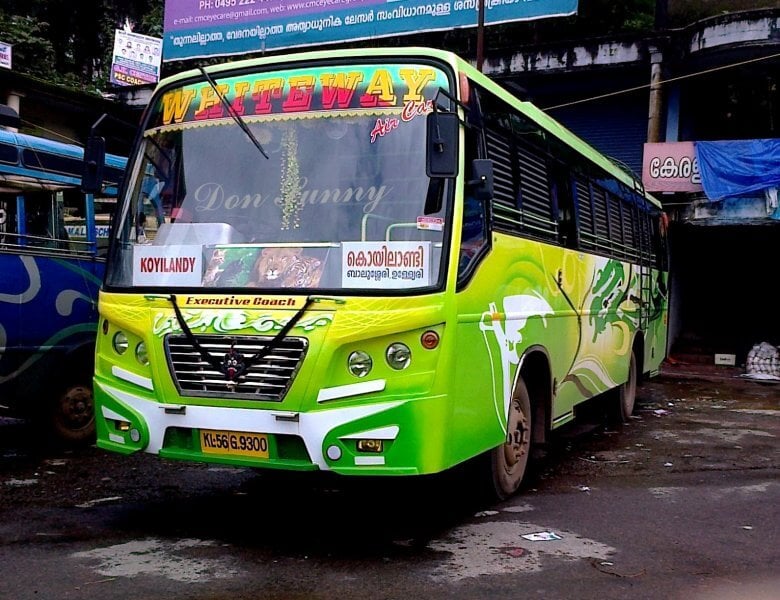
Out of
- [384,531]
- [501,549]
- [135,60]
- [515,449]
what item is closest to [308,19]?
[135,60]

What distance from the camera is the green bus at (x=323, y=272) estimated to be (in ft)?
14.7

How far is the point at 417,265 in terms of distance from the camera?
4.57 metres

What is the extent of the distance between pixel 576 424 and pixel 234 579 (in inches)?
238

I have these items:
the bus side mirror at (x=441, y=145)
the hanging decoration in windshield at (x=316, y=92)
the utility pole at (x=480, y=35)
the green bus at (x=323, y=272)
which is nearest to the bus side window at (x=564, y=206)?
the green bus at (x=323, y=272)

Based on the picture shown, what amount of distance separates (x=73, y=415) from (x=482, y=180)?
15.0 feet

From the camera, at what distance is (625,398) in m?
10.0

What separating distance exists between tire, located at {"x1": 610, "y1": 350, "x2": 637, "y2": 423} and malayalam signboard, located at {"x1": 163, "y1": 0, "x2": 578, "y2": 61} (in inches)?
345

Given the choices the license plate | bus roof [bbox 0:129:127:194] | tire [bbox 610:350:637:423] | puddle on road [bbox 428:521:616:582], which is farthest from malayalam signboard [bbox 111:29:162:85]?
puddle on road [bbox 428:521:616:582]

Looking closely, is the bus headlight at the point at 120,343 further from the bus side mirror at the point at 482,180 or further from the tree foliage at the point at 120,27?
the tree foliage at the point at 120,27

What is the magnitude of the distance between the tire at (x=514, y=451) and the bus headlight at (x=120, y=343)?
2.42 meters

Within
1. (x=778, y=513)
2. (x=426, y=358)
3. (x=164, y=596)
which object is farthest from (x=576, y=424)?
(x=164, y=596)

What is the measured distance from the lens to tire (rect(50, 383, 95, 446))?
732 cm

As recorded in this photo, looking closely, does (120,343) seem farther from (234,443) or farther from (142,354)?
(234,443)

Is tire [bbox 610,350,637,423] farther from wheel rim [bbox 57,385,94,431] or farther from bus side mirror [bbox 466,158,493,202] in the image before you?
wheel rim [bbox 57,385,94,431]
